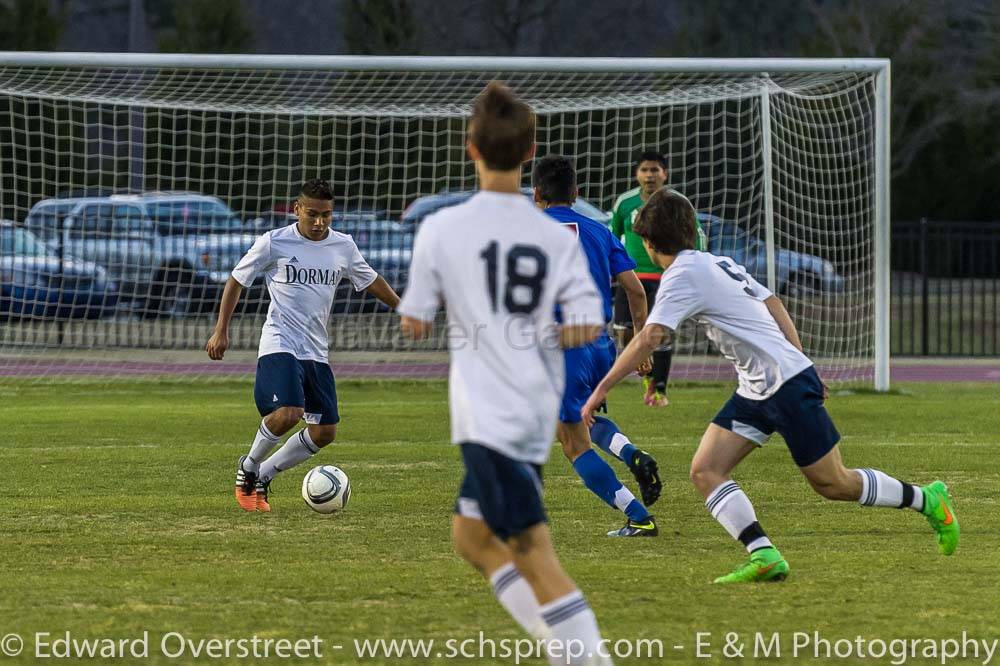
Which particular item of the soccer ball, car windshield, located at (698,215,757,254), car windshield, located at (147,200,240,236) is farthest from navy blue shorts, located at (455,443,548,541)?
car windshield, located at (147,200,240,236)

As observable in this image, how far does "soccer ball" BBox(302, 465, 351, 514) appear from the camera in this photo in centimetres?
773

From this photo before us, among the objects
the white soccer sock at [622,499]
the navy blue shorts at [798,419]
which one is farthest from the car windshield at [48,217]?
the navy blue shorts at [798,419]

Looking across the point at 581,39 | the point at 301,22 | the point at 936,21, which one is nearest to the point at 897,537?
the point at 936,21

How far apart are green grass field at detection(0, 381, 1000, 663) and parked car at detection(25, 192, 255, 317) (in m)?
7.16

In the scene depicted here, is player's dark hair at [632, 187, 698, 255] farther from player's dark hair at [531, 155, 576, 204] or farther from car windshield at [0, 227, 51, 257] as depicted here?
car windshield at [0, 227, 51, 257]

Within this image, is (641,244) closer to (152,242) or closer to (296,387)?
(296,387)

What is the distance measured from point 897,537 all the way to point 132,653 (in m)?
3.81

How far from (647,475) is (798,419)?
144 cm

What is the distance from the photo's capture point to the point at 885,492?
→ 630 centimetres

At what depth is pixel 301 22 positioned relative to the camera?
1949 inches

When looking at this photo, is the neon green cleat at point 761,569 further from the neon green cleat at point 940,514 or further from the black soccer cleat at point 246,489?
the black soccer cleat at point 246,489

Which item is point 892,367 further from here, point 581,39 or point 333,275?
point 581,39

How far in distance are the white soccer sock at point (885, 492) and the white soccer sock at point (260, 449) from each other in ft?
10.8

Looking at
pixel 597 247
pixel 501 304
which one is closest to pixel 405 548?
pixel 597 247
